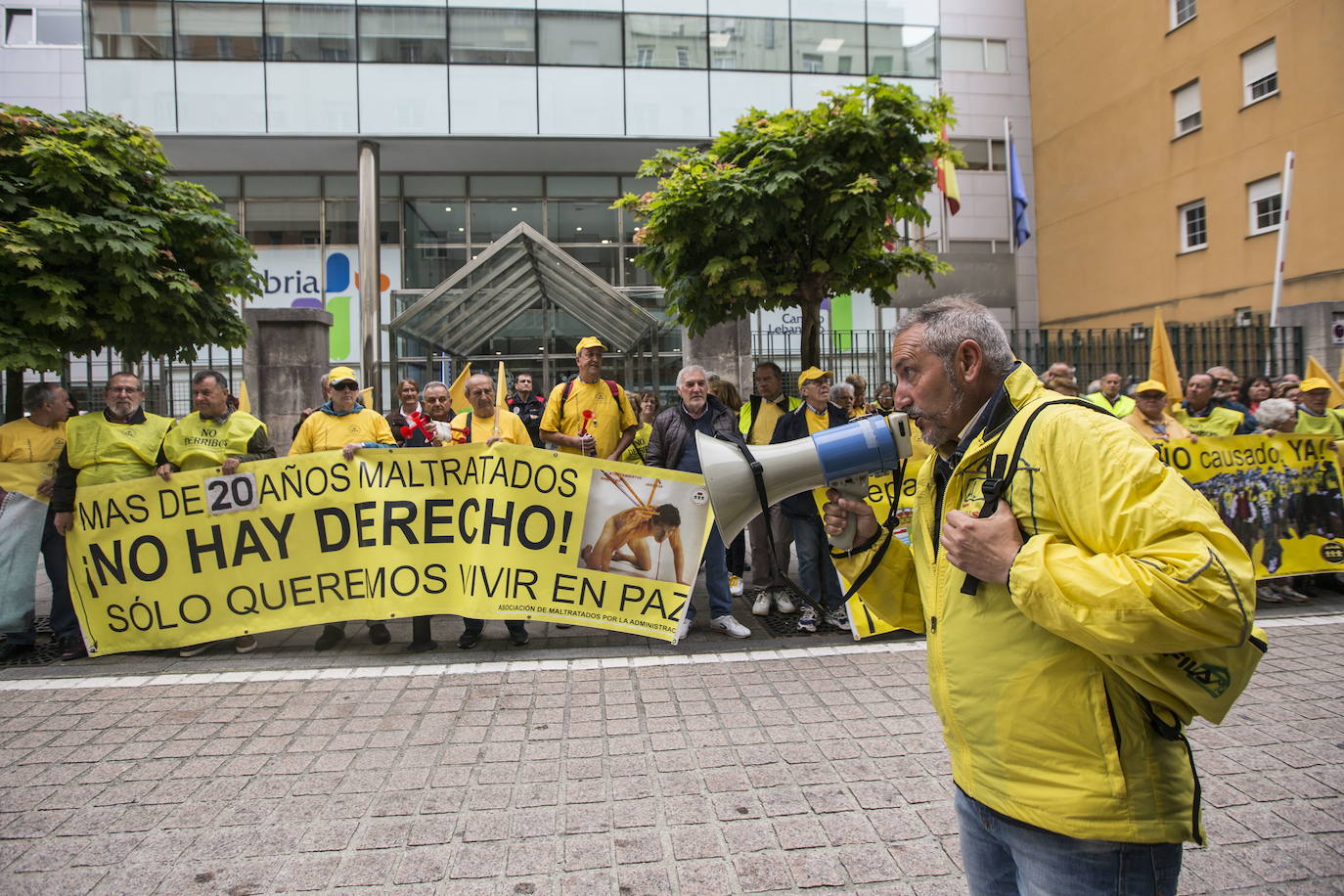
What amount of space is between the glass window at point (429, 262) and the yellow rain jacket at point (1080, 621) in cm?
2101

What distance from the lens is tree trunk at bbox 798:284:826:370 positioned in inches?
301

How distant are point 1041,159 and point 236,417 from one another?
28293 mm

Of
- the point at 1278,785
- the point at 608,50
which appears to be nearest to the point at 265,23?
the point at 608,50

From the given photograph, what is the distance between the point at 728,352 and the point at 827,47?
11296mm

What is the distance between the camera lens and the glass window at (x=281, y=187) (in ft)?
68.4

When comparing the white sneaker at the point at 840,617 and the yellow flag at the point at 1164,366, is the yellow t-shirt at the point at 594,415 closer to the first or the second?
the white sneaker at the point at 840,617

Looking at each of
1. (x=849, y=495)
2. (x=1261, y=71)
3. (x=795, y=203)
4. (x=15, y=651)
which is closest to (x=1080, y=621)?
(x=849, y=495)

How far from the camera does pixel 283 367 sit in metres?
11.8

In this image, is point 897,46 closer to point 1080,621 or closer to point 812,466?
point 812,466

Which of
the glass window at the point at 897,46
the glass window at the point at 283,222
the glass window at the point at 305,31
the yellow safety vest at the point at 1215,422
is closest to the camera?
the yellow safety vest at the point at 1215,422

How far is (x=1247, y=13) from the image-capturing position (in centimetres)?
1970

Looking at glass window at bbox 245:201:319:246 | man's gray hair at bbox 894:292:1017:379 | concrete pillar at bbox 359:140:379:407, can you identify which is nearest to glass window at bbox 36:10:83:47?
glass window at bbox 245:201:319:246

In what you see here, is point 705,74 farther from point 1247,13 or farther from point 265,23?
point 1247,13

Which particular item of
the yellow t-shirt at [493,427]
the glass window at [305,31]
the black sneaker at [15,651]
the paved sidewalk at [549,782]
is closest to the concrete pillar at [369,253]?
the glass window at [305,31]
